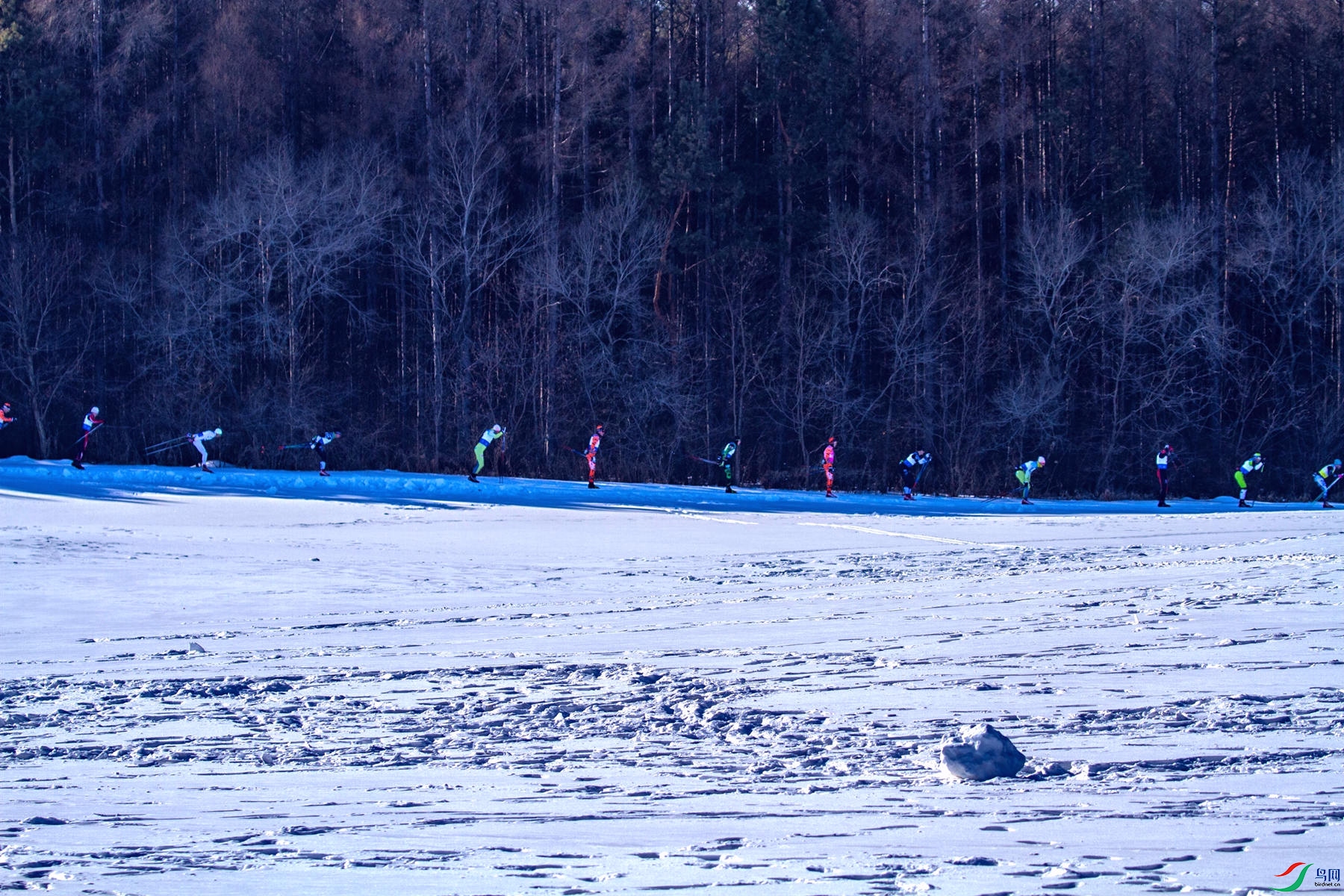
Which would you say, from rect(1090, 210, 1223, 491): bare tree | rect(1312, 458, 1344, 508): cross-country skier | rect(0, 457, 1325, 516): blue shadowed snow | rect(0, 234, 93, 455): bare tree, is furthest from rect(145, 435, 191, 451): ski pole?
rect(1312, 458, 1344, 508): cross-country skier

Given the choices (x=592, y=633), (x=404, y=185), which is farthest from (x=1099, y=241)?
(x=592, y=633)

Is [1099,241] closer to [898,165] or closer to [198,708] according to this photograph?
[898,165]

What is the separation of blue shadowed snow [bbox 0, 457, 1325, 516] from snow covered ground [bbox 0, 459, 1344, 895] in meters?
8.48

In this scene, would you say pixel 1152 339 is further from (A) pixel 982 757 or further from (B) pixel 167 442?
(A) pixel 982 757

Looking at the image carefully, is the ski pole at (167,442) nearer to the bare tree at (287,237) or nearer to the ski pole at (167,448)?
the ski pole at (167,448)

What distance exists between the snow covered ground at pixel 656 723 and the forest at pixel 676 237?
19.7 meters

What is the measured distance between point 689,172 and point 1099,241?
14.0 metres

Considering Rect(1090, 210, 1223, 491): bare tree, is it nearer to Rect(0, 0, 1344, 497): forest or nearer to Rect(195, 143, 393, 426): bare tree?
Rect(0, 0, 1344, 497): forest

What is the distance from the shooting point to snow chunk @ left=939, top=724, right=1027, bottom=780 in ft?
17.1

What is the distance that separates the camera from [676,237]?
37.2 m

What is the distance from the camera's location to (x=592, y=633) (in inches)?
371

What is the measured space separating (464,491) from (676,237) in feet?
52.5

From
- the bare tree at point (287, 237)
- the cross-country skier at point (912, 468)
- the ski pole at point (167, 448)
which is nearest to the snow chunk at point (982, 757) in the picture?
the cross-country skier at point (912, 468)

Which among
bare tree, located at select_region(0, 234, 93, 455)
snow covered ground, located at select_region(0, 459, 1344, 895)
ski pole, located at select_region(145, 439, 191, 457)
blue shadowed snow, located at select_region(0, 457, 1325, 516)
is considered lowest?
snow covered ground, located at select_region(0, 459, 1344, 895)
